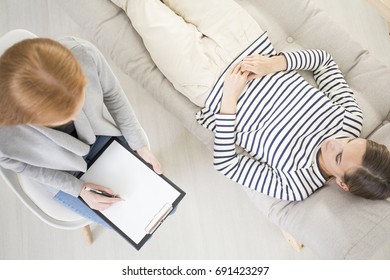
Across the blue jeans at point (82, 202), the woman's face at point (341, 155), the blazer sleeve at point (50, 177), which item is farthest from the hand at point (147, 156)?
the woman's face at point (341, 155)

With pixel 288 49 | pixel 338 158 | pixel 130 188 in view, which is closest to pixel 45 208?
pixel 130 188

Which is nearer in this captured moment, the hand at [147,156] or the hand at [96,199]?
the hand at [96,199]

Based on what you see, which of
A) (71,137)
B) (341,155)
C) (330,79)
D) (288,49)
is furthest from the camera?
(288,49)

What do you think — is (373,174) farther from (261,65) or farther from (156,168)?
(156,168)

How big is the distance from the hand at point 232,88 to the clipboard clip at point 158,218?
408mm

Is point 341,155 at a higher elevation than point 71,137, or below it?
higher

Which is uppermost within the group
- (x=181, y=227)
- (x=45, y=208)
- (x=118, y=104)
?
(x=118, y=104)

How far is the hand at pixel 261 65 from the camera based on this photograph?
4.29 feet

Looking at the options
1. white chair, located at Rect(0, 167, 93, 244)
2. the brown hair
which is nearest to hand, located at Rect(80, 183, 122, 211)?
white chair, located at Rect(0, 167, 93, 244)

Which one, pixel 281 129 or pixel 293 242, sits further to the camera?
pixel 293 242

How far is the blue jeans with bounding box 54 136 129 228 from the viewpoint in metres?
1.20

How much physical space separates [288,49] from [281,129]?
0.43 m

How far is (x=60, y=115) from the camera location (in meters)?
0.79

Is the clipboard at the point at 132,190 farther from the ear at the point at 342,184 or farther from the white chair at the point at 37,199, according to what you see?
the ear at the point at 342,184
